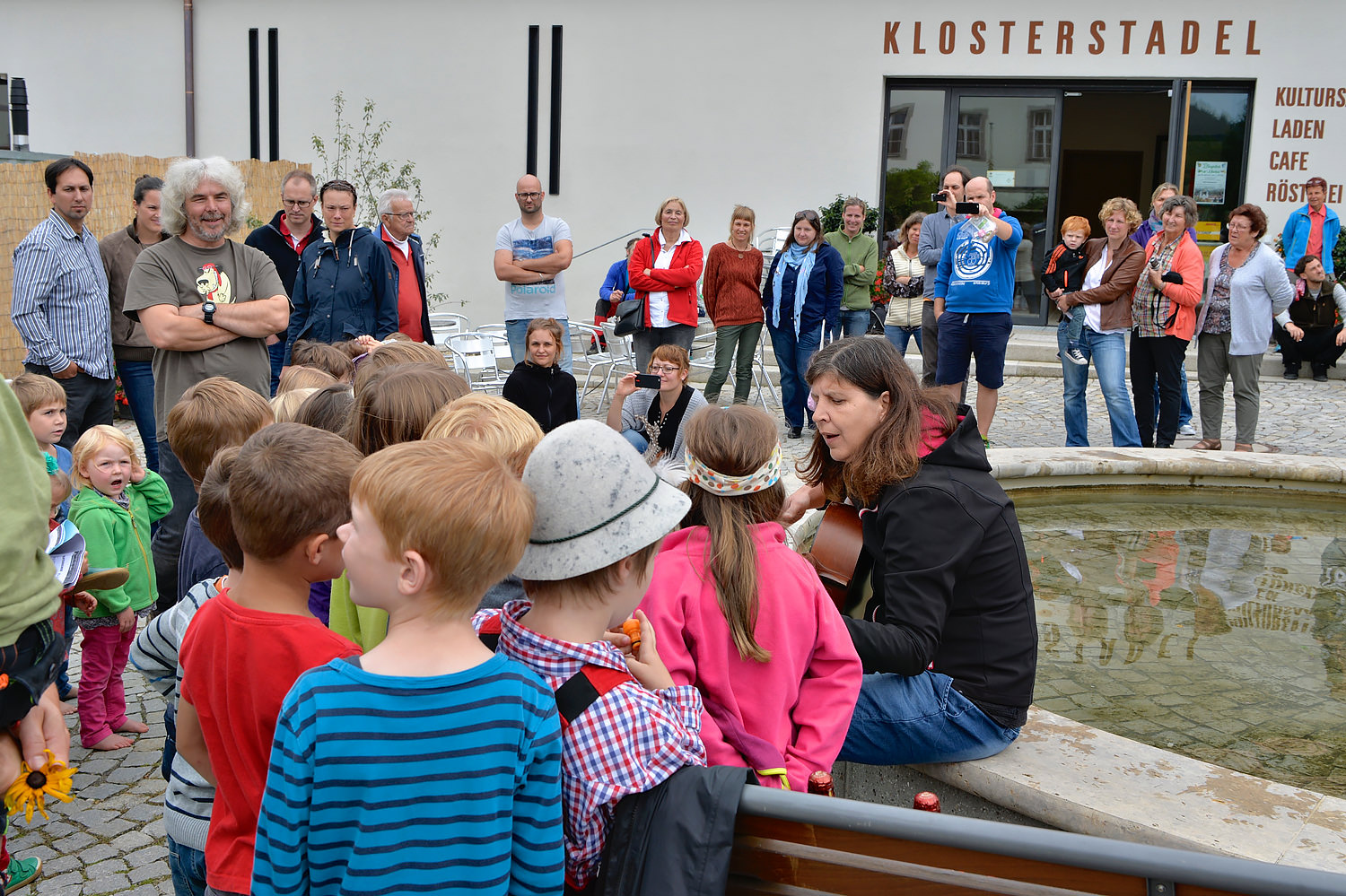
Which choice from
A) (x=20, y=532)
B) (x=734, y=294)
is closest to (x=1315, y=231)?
(x=734, y=294)

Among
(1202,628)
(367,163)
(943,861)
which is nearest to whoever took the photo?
(943,861)

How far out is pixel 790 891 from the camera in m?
1.75

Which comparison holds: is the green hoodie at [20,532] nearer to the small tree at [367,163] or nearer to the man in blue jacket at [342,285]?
the man in blue jacket at [342,285]

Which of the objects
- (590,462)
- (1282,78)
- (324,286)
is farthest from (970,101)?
(590,462)

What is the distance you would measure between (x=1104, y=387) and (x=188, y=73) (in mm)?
12840

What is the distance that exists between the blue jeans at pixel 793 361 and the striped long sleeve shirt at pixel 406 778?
7.84m

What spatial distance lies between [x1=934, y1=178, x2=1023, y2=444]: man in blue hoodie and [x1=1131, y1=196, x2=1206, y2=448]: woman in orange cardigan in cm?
97

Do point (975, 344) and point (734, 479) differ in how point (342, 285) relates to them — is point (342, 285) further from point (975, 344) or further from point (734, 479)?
point (734, 479)

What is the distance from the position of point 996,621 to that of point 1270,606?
248cm

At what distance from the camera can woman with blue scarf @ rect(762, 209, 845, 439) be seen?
30.6 feet

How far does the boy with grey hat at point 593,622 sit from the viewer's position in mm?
1691

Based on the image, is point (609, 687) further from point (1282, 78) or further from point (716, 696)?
point (1282, 78)

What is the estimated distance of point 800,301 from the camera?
9.34 metres

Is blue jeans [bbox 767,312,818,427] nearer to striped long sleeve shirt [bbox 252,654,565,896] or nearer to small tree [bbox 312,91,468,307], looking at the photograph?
small tree [bbox 312,91,468,307]
